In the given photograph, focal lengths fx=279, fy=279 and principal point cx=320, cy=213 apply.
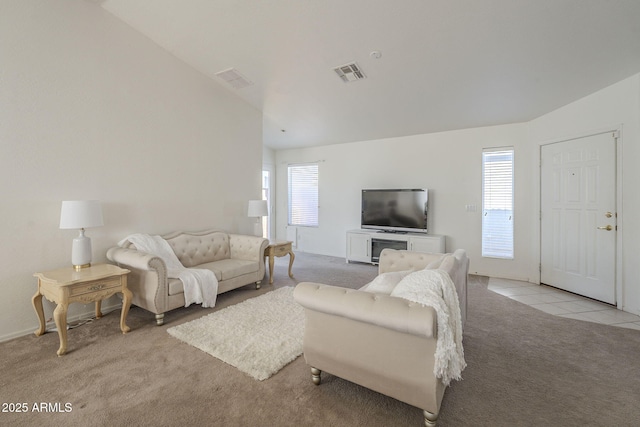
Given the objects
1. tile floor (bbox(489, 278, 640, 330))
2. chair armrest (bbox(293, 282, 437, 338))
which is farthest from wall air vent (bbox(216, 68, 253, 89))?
tile floor (bbox(489, 278, 640, 330))

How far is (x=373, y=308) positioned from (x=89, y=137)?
137 inches

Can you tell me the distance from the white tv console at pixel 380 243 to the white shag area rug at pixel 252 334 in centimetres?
252

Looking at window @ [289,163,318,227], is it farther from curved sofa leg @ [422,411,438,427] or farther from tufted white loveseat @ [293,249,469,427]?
curved sofa leg @ [422,411,438,427]

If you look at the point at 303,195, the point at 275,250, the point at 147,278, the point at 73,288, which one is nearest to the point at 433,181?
the point at 303,195

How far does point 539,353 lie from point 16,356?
4316 millimetres

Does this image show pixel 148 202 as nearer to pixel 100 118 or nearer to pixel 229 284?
pixel 100 118

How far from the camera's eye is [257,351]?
7.62 ft

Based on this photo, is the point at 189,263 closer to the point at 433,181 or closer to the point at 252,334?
the point at 252,334

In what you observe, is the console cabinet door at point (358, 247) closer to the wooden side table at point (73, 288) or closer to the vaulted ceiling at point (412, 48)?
the vaulted ceiling at point (412, 48)

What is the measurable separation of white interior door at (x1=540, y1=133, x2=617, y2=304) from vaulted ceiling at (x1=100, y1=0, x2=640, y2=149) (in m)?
0.75

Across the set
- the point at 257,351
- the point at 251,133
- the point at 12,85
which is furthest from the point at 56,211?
the point at 251,133

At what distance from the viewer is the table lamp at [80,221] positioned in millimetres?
2617

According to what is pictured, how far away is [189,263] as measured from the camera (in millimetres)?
3771

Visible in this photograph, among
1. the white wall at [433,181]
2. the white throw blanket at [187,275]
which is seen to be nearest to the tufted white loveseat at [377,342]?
the white throw blanket at [187,275]
